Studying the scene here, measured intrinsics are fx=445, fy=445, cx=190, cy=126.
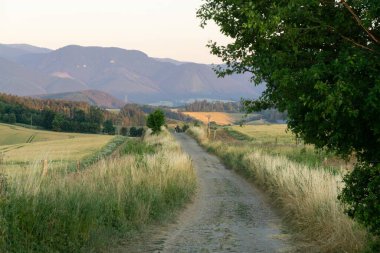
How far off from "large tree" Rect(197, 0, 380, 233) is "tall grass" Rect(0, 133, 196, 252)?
411cm

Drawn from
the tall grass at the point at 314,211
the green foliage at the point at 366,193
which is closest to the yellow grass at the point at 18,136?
the tall grass at the point at 314,211

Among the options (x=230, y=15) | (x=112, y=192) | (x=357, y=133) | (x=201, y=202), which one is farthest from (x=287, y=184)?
(x=357, y=133)

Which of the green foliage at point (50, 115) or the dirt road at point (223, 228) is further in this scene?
the green foliage at point (50, 115)

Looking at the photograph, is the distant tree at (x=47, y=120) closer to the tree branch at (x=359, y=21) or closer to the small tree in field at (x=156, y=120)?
the small tree in field at (x=156, y=120)

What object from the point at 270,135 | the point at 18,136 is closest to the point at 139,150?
the point at 270,135

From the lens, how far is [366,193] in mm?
5457

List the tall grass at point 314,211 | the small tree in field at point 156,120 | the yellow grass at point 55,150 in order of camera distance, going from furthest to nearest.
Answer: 1. the small tree in field at point 156,120
2. the yellow grass at point 55,150
3. the tall grass at point 314,211

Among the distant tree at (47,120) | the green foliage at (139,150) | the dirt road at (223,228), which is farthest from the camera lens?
the distant tree at (47,120)

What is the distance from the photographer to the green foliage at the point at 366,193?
16.8 ft

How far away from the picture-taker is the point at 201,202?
616 inches

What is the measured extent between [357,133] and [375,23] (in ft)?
4.40

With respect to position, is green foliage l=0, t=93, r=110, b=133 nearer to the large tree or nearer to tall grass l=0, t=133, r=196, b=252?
tall grass l=0, t=133, r=196, b=252

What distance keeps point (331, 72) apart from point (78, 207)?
5.35m

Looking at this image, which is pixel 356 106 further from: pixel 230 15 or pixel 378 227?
pixel 230 15
